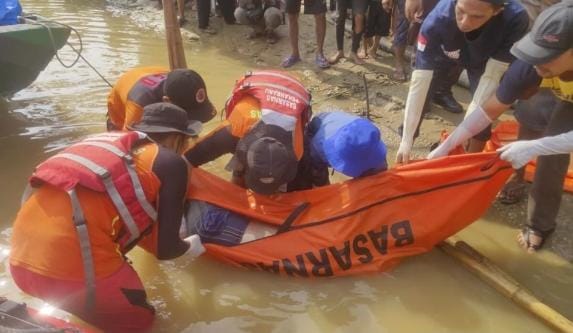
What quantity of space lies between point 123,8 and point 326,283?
7.51 m

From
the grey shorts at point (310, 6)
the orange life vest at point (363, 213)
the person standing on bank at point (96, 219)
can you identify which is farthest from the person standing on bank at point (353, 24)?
the person standing on bank at point (96, 219)

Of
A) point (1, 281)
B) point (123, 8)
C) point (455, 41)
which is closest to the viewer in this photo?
point (1, 281)

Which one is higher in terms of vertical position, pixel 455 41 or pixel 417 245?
pixel 455 41

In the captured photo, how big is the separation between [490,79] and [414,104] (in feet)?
1.51

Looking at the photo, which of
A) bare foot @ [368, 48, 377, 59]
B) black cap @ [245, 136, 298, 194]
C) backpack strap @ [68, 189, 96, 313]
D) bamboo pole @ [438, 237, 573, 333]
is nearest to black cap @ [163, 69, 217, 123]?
black cap @ [245, 136, 298, 194]

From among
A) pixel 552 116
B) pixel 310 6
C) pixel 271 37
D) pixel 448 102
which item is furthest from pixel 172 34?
pixel 552 116

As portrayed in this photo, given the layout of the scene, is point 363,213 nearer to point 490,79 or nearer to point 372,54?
point 490,79

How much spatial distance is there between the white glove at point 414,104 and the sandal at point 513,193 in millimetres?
1031

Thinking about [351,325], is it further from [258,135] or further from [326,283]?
[258,135]

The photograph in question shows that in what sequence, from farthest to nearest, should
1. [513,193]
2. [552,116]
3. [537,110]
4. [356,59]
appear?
[356,59]
[513,193]
[537,110]
[552,116]

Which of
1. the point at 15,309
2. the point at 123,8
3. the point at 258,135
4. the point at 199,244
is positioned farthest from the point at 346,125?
the point at 123,8

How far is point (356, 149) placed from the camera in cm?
290

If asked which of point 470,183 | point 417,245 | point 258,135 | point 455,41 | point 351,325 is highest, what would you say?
point 455,41

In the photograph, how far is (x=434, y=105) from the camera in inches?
207
